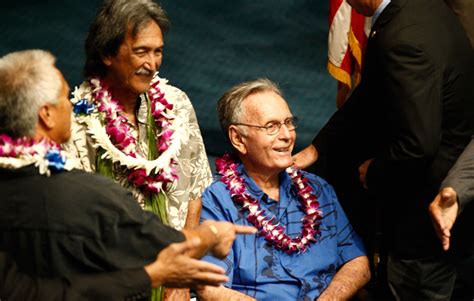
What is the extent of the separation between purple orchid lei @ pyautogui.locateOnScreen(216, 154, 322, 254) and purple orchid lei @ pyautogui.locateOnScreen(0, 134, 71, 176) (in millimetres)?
1193

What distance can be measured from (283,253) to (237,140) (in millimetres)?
474

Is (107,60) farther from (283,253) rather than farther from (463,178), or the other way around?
(463,178)

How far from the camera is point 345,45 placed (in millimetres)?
5078

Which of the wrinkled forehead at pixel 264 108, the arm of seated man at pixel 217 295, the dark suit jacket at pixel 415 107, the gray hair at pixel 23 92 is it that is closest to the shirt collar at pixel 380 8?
the dark suit jacket at pixel 415 107

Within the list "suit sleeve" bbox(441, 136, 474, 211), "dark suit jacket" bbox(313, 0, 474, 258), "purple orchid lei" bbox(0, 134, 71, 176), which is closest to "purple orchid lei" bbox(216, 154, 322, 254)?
"dark suit jacket" bbox(313, 0, 474, 258)

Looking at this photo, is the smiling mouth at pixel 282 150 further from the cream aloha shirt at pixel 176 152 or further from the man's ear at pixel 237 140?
the cream aloha shirt at pixel 176 152

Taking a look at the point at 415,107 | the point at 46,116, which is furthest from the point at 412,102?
the point at 46,116

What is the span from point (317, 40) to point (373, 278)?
3377 millimetres

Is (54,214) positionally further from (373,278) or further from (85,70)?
(373,278)

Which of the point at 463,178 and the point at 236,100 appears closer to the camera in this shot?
the point at 463,178

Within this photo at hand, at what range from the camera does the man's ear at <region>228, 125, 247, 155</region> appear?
394 centimetres

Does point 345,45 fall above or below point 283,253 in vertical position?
above

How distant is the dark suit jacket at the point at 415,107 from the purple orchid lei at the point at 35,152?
1375mm

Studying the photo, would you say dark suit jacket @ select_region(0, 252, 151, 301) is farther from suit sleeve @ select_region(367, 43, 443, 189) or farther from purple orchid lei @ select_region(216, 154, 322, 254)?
suit sleeve @ select_region(367, 43, 443, 189)
